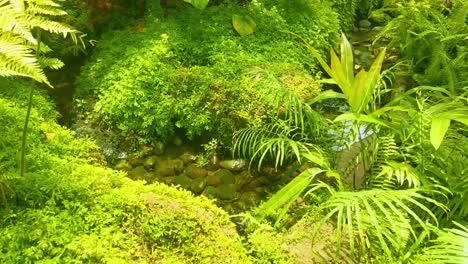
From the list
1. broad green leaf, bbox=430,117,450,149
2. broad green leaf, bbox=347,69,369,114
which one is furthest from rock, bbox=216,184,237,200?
broad green leaf, bbox=430,117,450,149

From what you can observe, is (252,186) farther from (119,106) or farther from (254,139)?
(119,106)

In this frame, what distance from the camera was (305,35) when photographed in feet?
18.4

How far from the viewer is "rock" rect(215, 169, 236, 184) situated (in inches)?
172

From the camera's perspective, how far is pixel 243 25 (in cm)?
540

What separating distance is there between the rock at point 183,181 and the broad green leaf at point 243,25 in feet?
6.30

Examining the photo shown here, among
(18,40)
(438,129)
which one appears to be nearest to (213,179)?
(438,129)

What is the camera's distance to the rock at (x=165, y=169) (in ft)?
14.6

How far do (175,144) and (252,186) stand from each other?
0.93 m

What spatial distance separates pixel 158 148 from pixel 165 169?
0.27 meters

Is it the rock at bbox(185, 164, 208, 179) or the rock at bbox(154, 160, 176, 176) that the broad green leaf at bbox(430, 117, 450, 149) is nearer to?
the rock at bbox(185, 164, 208, 179)

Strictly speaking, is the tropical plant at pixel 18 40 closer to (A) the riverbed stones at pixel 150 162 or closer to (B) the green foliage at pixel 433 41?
(A) the riverbed stones at pixel 150 162

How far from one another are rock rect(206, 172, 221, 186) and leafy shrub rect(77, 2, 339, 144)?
42 centimetres

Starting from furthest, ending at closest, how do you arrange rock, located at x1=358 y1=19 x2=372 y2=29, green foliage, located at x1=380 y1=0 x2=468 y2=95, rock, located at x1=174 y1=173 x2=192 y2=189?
rock, located at x1=358 y1=19 x2=372 y2=29 < green foliage, located at x1=380 y1=0 x2=468 y2=95 < rock, located at x1=174 y1=173 x2=192 y2=189

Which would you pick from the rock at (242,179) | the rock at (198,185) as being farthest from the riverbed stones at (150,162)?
the rock at (242,179)
